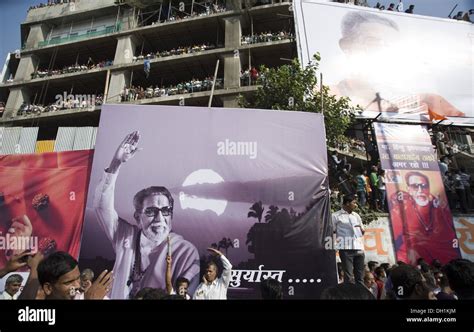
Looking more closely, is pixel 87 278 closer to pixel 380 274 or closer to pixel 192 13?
pixel 380 274

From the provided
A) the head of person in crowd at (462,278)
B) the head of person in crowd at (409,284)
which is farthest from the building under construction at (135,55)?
the head of person in crowd at (462,278)

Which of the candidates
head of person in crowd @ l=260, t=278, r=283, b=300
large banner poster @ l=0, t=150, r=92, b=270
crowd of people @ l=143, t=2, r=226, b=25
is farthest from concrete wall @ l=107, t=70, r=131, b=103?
head of person in crowd @ l=260, t=278, r=283, b=300

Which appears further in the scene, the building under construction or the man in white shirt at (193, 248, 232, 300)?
the building under construction

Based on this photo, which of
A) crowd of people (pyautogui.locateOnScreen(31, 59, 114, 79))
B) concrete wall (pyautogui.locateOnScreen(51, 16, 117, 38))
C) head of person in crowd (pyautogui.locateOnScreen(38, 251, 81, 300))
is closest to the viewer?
head of person in crowd (pyautogui.locateOnScreen(38, 251, 81, 300))

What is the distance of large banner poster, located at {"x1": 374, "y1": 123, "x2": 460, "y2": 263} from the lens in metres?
8.37

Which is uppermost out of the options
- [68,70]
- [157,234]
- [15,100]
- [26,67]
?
[26,67]

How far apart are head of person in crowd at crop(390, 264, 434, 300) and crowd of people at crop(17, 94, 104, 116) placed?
18074 millimetres

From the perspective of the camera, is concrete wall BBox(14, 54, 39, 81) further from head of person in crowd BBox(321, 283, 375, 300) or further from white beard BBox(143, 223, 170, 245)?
head of person in crowd BBox(321, 283, 375, 300)

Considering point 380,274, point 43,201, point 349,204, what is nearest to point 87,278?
point 43,201

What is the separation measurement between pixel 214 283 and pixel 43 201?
240cm

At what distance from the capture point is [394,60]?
12.9 metres
